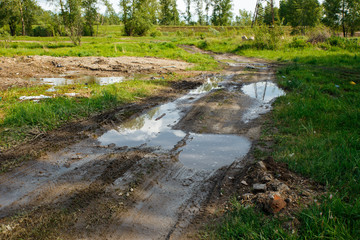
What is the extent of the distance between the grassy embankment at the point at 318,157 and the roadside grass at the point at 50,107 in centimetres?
368

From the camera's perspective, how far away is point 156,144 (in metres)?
4.01

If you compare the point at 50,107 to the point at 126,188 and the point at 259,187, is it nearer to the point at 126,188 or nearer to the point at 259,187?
the point at 126,188

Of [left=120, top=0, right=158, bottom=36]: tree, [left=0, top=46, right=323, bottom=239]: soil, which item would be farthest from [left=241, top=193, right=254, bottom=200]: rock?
[left=120, top=0, right=158, bottom=36]: tree

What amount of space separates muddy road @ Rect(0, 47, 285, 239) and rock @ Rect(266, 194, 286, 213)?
0.65m

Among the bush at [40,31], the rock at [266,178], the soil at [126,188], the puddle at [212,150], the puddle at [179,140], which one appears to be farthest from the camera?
the bush at [40,31]

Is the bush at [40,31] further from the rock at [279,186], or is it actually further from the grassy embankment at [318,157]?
the rock at [279,186]

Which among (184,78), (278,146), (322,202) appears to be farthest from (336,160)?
(184,78)

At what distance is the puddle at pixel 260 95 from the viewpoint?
5.47 metres

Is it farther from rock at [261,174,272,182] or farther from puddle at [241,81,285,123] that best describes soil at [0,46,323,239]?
puddle at [241,81,285,123]

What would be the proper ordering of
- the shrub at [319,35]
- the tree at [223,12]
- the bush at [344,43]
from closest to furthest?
the bush at [344,43] → the shrub at [319,35] → the tree at [223,12]

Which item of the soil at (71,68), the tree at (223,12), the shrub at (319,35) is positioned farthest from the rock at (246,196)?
the tree at (223,12)

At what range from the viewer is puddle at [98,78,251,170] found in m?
3.49

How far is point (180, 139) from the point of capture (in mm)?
4195

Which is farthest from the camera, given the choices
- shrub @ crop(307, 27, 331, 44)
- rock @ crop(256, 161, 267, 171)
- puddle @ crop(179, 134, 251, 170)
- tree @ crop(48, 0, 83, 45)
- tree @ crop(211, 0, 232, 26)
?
tree @ crop(211, 0, 232, 26)
